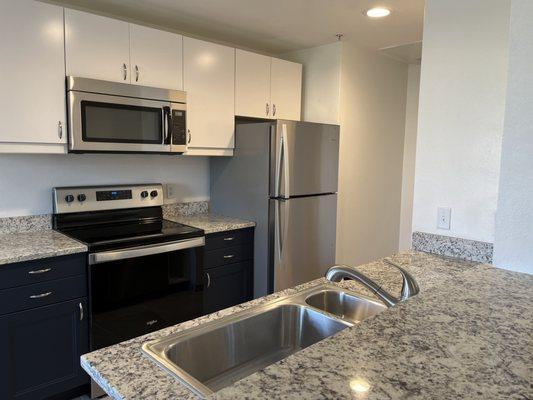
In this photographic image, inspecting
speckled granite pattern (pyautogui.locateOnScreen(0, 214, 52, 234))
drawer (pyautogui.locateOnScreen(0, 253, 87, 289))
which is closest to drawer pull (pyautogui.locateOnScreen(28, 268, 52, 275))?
drawer (pyautogui.locateOnScreen(0, 253, 87, 289))

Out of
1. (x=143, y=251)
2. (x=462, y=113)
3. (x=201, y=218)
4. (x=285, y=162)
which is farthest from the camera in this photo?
(x=201, y=218)

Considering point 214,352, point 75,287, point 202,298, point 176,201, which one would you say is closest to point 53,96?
point 75,287

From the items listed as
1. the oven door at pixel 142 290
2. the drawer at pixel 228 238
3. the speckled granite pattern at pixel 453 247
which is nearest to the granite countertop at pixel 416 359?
the speckled granite pattern at pixel 453 247

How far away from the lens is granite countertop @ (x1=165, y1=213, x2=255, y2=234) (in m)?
2.84

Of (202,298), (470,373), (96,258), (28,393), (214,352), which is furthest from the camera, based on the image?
(202,298)

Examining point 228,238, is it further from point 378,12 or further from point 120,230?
point 378,12

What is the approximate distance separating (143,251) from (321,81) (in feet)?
6.82

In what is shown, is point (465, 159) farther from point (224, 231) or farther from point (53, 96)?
point (53, 96)

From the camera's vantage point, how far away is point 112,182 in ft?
9.48

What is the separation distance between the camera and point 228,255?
9.55 ft

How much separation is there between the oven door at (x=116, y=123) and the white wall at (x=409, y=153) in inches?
103

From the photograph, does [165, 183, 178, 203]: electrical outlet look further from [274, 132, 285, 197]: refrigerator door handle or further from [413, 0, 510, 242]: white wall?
[413, 0, 510, 242]: white wall

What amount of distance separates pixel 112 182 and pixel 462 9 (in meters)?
2.32

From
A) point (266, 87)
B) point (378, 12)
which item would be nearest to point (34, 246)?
point (266, 87)
